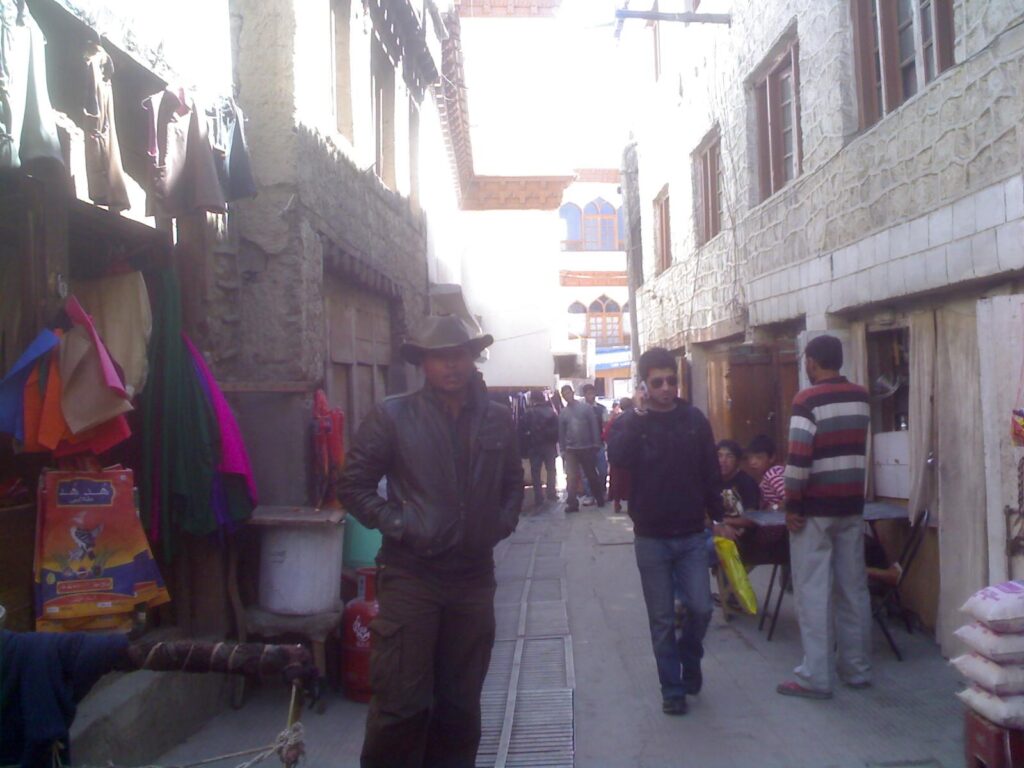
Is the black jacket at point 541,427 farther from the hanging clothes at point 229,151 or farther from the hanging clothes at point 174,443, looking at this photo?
the hanging clothes at point 174,443

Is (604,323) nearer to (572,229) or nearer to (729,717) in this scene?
(572,229)

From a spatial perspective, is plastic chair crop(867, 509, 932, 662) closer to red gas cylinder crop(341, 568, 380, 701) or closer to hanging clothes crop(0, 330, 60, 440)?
red gas cylinder crop(341, 568, 380, 701)

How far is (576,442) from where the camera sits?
1389cm

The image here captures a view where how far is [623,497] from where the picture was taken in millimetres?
5504

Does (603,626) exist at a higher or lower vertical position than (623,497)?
lower

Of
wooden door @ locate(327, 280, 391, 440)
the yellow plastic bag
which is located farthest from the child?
wooden door @ locate(327, 280, 391, 440)

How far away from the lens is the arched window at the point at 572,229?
39438 mm

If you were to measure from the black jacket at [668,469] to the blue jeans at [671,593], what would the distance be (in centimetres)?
8

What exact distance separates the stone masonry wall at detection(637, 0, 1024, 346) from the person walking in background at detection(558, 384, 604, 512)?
6.17 ft

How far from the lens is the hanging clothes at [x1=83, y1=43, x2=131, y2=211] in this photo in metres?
4.53

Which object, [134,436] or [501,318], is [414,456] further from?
[501,318]

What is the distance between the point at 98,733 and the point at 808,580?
339 cm

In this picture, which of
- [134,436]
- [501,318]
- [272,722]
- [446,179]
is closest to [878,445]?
[272,722]

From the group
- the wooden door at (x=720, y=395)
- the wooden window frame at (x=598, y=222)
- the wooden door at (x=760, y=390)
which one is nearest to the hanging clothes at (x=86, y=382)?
the wooden door at (x=760, y=390)
